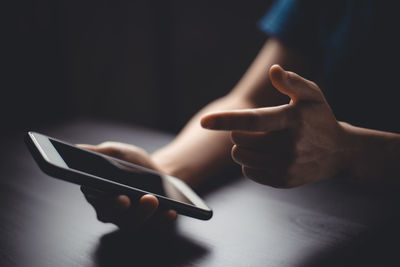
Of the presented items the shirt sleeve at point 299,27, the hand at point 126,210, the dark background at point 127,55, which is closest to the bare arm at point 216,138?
the shirt sleeve at point 299,27

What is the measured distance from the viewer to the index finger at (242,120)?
17.0 inches

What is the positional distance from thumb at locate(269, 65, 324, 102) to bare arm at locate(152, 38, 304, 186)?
29 cm

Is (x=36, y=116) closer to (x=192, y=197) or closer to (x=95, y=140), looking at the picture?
(x=95, y=140)

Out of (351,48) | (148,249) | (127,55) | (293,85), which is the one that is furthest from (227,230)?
(127,55)

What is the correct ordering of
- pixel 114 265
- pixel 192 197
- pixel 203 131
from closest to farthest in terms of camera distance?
pixel 114 265, pixel 192 197, pixel 203 131

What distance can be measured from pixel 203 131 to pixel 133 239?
0.36 metres

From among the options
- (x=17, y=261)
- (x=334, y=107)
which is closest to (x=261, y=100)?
(x=334, y=107)

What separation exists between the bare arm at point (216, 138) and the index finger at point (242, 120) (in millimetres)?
274

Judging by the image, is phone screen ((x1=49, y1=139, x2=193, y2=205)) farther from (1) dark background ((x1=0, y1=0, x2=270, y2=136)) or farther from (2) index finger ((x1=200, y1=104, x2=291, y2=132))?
(1) dark background ((x1=0, y1=0, x2=270, y2=136))

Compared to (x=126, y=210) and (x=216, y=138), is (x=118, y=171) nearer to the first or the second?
(x=126, y=210)

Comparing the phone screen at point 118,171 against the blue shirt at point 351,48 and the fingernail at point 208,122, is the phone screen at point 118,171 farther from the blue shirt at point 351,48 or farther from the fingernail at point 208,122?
the blue shirt at point 351,48

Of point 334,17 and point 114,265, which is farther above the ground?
point 334,17

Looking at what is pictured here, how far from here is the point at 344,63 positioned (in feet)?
2.90

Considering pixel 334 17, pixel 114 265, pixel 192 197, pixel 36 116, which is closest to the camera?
pixel 114 265
